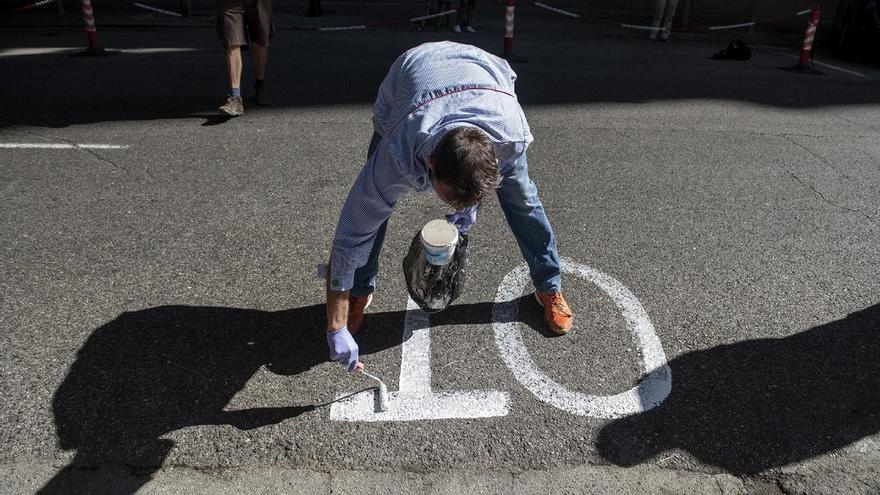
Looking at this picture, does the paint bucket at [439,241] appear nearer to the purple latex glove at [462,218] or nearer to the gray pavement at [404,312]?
the purple latex glove at [462,218]

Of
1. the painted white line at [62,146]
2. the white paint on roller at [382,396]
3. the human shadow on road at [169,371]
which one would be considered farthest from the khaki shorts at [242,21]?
the white paint on roller at [382,396]

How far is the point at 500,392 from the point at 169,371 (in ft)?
4.96

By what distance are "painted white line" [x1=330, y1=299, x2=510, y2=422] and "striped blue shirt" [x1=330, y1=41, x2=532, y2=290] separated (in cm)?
60

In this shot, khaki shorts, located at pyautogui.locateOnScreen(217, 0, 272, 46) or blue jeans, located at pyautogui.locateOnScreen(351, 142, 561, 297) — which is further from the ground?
khaki shorts, located at pyautogui.locateOnScreen(217, 0, 272, 46)

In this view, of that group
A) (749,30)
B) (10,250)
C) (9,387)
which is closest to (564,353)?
(9,387)

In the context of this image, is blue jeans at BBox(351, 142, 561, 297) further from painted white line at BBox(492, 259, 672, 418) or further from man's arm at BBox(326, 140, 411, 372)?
man's arm at BBox(326, 140, 411, 372)

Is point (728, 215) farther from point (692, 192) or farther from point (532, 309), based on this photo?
point (532, 309)

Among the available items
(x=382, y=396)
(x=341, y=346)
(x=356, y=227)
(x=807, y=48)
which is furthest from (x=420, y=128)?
(x=807, y=48)

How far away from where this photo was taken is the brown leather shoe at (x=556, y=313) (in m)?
3.11

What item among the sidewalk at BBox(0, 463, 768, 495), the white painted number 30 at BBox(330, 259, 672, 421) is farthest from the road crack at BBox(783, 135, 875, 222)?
the sidewalk at BBox(0, 463, 768, 495)

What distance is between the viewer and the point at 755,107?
7.25m

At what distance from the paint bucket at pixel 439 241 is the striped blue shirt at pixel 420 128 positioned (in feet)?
0.80

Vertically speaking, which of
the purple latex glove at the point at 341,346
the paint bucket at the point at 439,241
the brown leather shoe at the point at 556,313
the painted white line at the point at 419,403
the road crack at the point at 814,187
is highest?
the paint bucket at the point at 439,241

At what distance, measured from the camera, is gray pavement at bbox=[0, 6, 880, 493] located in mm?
2389
